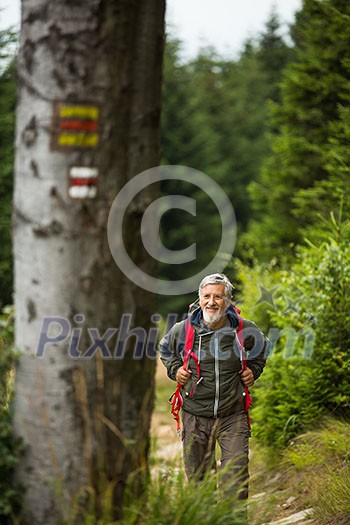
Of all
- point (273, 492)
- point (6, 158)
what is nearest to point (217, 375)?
point (273, 492)

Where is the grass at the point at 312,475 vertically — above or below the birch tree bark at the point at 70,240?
below

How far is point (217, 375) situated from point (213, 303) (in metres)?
0.51

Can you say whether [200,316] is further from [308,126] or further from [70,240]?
[308,126]

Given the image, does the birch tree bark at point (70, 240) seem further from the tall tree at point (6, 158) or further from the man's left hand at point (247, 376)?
the tall tree at point (6, 158)

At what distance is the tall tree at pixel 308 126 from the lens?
11789mm

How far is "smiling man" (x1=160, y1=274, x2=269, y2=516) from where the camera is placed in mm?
4781

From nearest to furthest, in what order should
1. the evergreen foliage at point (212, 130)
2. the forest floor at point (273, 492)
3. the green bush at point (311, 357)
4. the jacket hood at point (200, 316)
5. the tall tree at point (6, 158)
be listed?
the forest floor at point (273, 492) → the jacket hood at point (200, 316) → the green bush at point (311, 357) → the tall tree at point (6, 158) → the evergreen foliage at point (212, 130)

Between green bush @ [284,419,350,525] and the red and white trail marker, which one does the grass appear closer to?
green bush @ [284,419,350,525]

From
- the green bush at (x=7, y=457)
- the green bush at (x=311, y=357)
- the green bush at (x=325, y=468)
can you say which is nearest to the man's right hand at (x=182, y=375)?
the green bush at (x=325, y=468)

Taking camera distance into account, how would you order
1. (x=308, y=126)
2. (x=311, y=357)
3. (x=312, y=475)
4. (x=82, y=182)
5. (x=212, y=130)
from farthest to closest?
(x=212, y=130)
(x=308, y=126)
(x=311, y=357)
(x=312, y=475)
(x=82, y=182)

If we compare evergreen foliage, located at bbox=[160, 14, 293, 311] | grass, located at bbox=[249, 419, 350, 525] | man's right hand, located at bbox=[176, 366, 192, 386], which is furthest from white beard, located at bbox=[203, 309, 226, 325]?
evergreen foliage, located at bbox=[160, 14, 293, 311]

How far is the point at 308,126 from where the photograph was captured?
13.4 m

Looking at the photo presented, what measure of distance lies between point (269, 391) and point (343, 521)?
7.48ft

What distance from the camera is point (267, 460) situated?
6.66m
